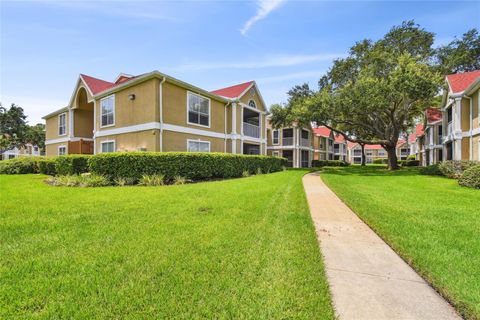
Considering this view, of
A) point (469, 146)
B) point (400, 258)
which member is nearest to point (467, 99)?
point (469, 146)

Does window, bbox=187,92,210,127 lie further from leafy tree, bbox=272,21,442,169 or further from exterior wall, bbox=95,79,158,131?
leafy tree, bbox=272,21,442,169

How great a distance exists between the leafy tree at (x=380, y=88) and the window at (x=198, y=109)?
845 centimetres

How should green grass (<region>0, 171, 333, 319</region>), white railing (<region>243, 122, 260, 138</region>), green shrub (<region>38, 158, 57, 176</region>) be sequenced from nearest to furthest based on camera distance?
green grass (<region>0, 171, 333, 319</region>) < green shrub (<region>38, 158, 57, 176</region>) < white railing (<region>243, 122, 260, 138</region>)

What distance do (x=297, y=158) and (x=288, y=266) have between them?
31443 mm

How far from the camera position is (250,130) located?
22016mm

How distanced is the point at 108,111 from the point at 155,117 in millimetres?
5521

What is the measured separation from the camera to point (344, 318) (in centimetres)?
228

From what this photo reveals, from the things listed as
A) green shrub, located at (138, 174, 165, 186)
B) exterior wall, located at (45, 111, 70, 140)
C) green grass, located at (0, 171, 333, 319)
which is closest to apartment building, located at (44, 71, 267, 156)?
exterior wall, located at (45, 111, 70, 140)

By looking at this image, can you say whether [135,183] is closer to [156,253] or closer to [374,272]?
[156,253]

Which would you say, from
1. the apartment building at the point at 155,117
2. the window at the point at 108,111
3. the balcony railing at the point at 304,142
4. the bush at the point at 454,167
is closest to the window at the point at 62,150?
the apartment building at the point at 155,117

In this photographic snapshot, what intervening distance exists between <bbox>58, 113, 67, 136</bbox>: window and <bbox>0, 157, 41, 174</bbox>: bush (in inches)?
212

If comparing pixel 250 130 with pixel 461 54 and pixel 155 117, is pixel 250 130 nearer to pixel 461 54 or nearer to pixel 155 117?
pixel 155 117

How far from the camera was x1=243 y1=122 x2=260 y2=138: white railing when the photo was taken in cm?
2137

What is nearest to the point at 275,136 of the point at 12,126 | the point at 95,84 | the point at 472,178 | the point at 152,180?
the point at 95,84
